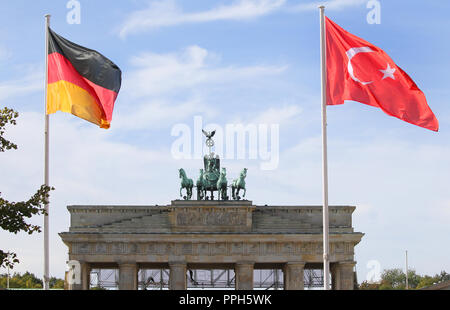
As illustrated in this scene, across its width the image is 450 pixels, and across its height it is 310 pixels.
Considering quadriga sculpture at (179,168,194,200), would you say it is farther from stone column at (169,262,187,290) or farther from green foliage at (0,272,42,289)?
green foliage at (0,272,42,289)

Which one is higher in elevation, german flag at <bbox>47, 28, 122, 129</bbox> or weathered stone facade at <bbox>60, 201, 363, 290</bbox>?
german flag at <bbox>47, 28, 122, 129</bbox>

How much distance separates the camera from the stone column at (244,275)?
276 feet

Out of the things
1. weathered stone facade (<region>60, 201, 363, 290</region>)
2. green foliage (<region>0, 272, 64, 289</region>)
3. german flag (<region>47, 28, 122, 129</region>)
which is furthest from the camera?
green foliage (<region>0, 272, 64, 289</region>)

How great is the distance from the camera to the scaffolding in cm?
9719

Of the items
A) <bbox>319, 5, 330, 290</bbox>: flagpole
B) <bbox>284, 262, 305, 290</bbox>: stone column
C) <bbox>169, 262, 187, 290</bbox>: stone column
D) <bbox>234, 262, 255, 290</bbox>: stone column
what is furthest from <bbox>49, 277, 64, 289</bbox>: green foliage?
<bbox>319, 5, 330, 290</bbox>: flagpole

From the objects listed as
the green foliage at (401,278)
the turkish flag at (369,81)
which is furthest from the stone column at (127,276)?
the green foliage at (401,278)

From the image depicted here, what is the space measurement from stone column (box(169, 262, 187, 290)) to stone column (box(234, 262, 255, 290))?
17.5 feet

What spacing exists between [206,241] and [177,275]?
A: 4.46m

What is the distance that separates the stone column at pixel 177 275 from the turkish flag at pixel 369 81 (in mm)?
56109

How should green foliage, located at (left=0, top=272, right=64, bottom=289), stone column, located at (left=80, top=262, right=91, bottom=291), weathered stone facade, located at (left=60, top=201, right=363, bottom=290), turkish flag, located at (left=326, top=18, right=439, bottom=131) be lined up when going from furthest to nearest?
green foliage, located at (left=0, top=272, right=64, bottom=289), weathered stone facade, located at (left=60, top=201, right=363, bottom=290), stone column, located at (left=80, top=262, right=91, bottom=291), turkish flag, located at (left=326, top=18, right=439, bottom=131)

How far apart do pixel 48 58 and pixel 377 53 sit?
1238cm

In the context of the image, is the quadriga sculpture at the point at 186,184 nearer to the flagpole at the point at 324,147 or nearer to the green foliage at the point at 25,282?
the green foliage at the point at 25,282

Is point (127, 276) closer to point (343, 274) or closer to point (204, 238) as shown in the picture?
point (204, 238)

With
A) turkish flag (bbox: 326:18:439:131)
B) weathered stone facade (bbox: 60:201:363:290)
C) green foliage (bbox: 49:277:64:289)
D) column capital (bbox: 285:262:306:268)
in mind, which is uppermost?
turkish flag (bbox: 326:18:439:131)
